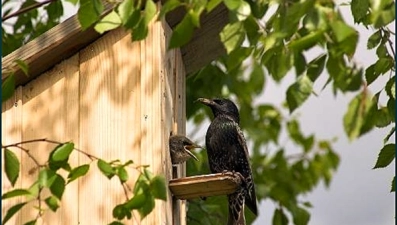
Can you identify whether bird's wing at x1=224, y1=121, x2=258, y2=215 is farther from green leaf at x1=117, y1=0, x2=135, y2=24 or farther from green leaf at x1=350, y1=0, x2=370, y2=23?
green leaf at x1=117, y1=0, x2=135, y2=24

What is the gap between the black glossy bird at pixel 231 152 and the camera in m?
6.19

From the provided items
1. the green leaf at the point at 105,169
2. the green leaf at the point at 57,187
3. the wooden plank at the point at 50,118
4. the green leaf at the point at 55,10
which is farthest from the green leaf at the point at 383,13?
the green leaf at the point at 55,10

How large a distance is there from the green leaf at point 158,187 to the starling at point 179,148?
1.05m

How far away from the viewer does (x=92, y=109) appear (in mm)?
5508

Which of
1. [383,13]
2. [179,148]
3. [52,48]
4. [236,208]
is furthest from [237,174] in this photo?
[383,13]

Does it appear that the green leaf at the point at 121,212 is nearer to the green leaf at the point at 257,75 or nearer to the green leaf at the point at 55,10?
the green leaf at the point at 257,75

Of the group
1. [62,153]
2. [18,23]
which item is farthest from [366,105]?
[18,23]

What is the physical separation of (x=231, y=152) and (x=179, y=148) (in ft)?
2.13

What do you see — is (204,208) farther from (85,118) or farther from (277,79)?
(277,79)

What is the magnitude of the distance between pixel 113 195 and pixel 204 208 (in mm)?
2055

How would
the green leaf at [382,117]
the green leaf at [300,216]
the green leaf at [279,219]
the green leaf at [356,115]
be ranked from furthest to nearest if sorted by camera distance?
the green leaf at [300,216] < the green leaf at [279,219] < the green leaf at [382,117] < the green leaf at [356,115]

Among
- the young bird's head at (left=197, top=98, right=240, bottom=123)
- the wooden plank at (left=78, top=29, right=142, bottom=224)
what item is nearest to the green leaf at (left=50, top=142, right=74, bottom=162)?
the wooden plank at (left=78, top=29, right=142, bottom=224)

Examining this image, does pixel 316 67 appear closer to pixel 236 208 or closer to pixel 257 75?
pixel 257 75

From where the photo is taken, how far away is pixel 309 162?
10.4 meters
